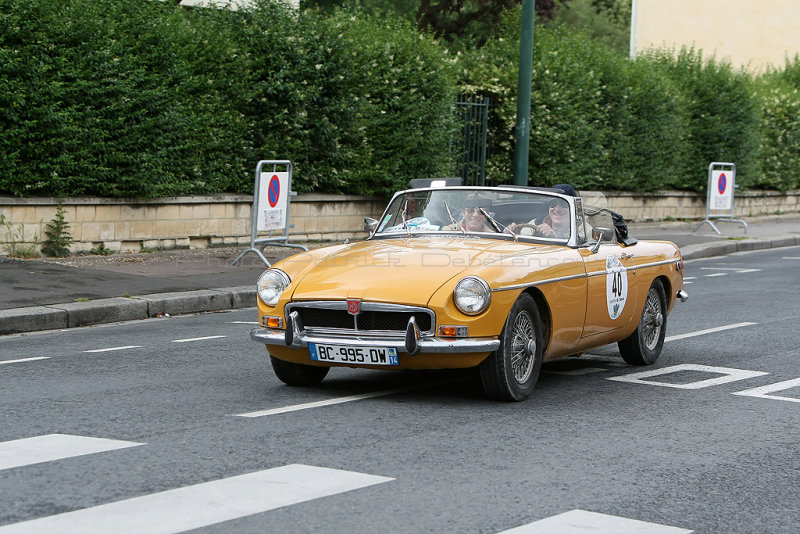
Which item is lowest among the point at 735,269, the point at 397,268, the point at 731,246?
the point at 735,269

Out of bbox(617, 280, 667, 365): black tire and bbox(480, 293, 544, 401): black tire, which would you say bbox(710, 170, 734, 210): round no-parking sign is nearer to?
bbox(617, 280, 667, 365): black tire

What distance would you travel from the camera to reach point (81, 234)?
53.5 ft

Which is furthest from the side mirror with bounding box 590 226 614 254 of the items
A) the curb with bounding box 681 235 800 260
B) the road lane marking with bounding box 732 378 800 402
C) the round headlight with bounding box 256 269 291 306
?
the curb with bounding box 681 235 800 260

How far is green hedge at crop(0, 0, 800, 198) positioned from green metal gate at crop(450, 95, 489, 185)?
Result: 16.1 inches

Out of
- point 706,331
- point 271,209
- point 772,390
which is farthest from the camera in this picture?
point 271,209

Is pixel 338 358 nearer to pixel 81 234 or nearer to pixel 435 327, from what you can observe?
pixel 435 327

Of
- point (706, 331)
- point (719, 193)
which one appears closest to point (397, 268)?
point (706, 331)

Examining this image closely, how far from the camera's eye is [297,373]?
316 inches

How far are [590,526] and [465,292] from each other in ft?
8.63

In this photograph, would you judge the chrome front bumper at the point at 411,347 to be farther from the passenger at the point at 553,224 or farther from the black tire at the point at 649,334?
the black tire at the point at 649,334

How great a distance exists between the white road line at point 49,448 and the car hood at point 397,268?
1848mm

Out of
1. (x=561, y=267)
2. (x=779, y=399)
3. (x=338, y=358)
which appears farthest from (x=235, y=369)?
(x=779, y=399)

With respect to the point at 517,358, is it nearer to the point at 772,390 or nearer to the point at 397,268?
the point at 397,268

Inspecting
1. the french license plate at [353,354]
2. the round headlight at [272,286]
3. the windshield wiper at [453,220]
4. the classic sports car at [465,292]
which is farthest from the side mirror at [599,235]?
the round headlight at [272,286]
